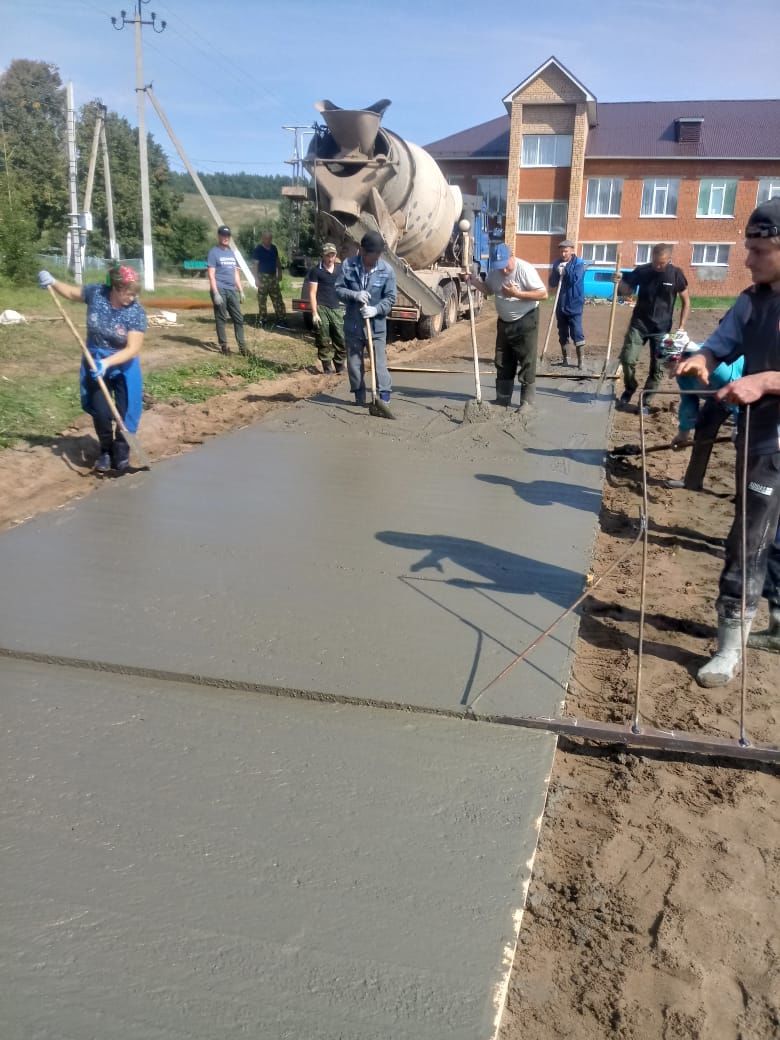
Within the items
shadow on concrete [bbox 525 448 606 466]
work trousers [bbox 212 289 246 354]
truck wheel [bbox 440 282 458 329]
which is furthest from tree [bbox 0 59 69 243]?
shadow on concrete [bbox 525 448 606 466]

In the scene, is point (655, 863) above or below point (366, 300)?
below

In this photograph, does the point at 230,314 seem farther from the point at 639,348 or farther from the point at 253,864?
the point at 253,864

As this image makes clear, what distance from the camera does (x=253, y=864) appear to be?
2.30 m

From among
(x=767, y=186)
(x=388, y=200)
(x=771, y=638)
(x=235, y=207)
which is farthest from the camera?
(x=235, y=207)

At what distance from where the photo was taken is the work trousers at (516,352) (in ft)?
26.2

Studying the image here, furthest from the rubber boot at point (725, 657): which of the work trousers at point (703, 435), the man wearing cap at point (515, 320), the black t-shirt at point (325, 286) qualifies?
the black t-shirt at point (325, 286)

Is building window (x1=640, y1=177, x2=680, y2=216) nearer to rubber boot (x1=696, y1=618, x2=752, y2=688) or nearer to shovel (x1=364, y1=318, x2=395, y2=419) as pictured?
shovel (x1=364, y1=318, x2=395, y2=419)

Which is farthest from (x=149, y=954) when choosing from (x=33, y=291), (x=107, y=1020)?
(x=33, y=291)

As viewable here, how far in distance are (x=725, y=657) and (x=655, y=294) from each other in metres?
5.77

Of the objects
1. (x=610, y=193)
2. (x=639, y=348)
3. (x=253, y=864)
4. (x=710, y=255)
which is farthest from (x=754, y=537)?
(x=710, y=255)

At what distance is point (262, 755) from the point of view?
279 cm

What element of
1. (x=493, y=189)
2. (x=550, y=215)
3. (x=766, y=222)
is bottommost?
(x=766, y=222)

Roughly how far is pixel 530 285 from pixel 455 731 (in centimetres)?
578

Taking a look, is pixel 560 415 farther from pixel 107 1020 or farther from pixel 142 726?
pixel 107 1020
